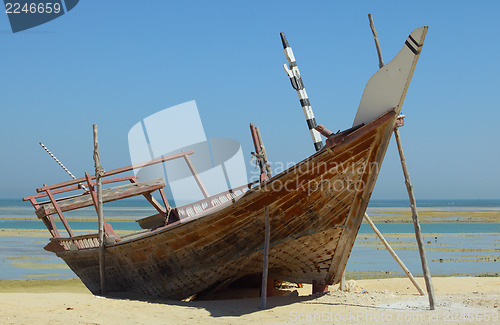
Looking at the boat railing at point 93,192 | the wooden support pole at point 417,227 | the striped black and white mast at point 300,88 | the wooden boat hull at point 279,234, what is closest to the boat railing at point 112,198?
the boat railing at point 93,192

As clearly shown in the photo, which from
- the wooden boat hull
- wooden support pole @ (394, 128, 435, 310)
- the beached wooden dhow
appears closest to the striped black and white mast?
the beached wooden dhow

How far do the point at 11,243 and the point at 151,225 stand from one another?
1408 cm

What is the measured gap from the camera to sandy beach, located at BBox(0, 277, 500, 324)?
23.9 feet

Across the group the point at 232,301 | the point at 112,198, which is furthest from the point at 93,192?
the point at 232,301

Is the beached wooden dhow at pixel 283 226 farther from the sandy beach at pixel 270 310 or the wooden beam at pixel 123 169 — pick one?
the sandy beach at pixel 270 310

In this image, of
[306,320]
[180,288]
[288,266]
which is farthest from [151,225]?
[306,320]

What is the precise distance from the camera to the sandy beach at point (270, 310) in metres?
7.30

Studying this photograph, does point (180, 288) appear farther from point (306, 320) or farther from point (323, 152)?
point (323, 152)

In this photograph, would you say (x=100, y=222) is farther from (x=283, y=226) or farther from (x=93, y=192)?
(x=283, y=226)

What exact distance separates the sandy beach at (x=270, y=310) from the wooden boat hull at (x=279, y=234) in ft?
1.63

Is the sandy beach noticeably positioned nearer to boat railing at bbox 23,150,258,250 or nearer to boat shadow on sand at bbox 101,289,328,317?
boat shadow on sand at bbox 101,289,328,317

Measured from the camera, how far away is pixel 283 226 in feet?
27.9

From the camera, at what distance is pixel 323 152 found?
24.5ft

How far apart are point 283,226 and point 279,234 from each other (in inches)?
6.3
